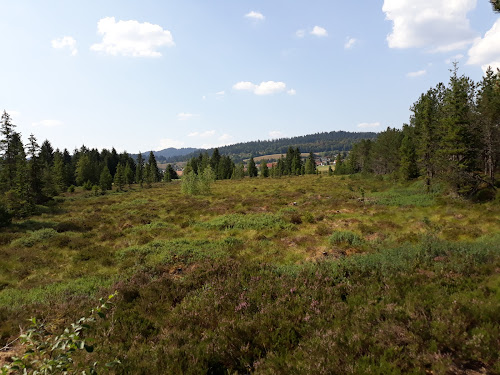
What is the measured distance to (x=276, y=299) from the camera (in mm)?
7422

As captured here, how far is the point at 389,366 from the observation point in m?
4.48

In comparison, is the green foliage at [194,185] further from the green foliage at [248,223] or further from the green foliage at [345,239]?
the green foliage at [345,239]

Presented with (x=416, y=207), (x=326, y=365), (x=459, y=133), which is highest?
(x=459, y=133)

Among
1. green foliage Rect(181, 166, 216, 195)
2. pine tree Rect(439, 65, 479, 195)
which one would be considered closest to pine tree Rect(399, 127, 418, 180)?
pine tree Rect(439, 65, 479, 195)

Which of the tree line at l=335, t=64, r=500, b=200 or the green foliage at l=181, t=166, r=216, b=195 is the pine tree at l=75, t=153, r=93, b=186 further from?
the tree line at l=335, t=64, r=500, b=200

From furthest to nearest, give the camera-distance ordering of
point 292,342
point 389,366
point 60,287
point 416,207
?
point 416,207 < point 60,287 < point 292,342 < point 389,366

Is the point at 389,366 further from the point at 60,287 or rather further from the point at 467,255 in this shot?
the point at 60,287

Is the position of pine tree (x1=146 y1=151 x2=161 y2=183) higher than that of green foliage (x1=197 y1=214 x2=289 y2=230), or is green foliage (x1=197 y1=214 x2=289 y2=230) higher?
pine tree (x1=146 y1=151 x2=161 y2=183)

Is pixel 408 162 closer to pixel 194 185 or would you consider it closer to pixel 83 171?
pixel 194 185

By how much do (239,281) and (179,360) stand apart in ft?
12.6

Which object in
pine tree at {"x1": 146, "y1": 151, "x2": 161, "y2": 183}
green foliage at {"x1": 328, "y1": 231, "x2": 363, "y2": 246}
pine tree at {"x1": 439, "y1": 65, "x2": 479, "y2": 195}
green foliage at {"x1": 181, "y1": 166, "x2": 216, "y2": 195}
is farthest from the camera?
pine tree at {"x1": 146, "y1": 151, "x2": 161, "y2": 183}

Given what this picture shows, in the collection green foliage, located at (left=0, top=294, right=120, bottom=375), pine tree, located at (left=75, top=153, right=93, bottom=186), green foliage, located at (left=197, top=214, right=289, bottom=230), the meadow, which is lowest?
green foliage, located at (left=197, top=214, right=289, bottom=230)

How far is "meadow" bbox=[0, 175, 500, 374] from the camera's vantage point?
16.3ft

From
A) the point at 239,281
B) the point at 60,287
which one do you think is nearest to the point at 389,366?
the point at 239,281
